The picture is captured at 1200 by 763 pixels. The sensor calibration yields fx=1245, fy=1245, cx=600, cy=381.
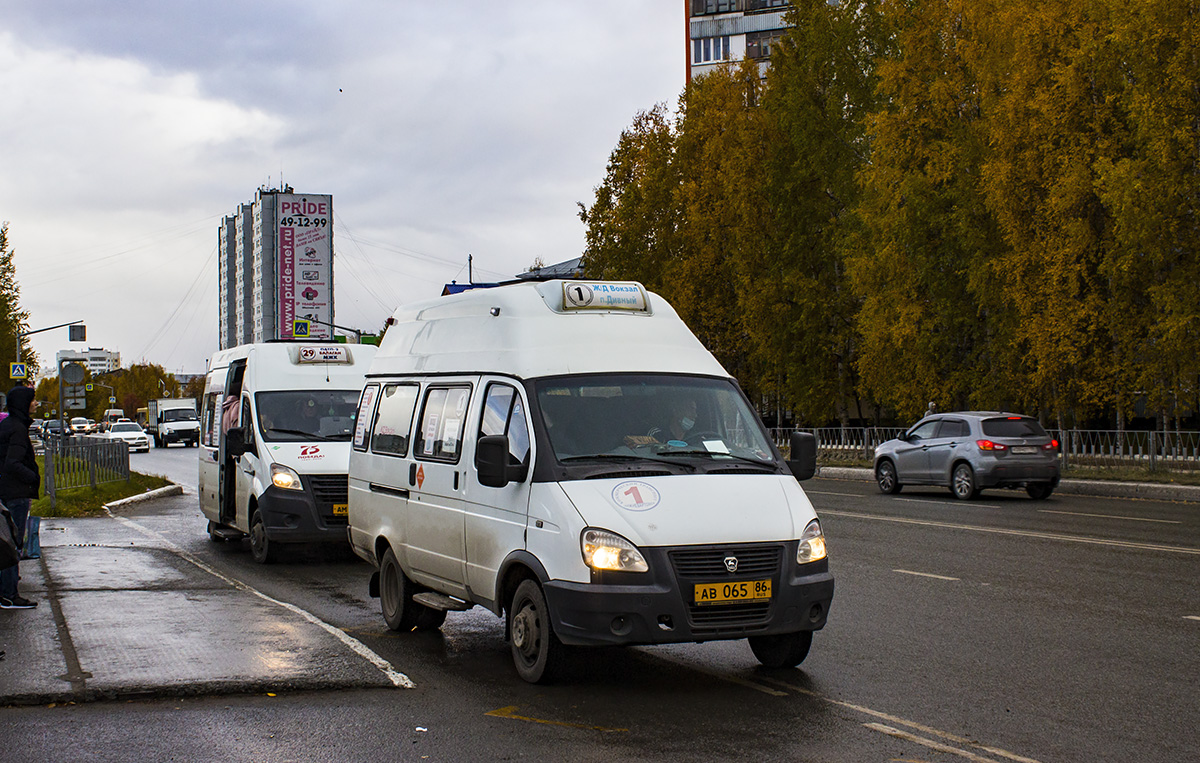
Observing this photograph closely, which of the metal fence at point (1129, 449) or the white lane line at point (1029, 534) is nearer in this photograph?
the white lane line at point (1029, 534)

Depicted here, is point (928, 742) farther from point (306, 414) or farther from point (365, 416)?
point (306, 414)

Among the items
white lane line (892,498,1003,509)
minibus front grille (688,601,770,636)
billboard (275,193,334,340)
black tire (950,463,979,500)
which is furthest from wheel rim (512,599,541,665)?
billboard (275,193,334,340)

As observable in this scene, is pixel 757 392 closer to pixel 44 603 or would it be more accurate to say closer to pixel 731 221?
pixel 731 221

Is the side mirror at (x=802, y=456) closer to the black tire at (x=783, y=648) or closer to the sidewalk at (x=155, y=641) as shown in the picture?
the black tire at (x=783, y=648)

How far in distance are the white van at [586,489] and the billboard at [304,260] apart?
361 feet

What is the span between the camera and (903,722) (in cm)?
644

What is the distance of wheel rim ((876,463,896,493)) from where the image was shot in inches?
981

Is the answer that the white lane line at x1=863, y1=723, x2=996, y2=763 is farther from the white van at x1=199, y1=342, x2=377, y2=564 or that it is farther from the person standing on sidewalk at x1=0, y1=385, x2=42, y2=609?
the white van at x1=199, y1=342, x2=377, y2=564

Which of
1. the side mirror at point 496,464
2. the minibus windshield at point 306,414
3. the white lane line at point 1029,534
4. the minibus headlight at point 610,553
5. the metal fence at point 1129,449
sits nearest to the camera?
the minibus headlight at point 610,553

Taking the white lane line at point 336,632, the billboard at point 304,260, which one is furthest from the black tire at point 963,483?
the billboard at point 304,260

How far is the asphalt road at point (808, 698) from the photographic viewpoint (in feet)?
19.7

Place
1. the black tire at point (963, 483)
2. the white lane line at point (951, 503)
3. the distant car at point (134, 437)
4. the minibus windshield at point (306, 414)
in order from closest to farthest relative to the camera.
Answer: the minibus windshield at point (306, 414) < the white lane line at point (951, 503) < the black tire at point (963, 483) < the distant car at point (134, 437)

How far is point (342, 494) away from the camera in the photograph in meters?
14.0

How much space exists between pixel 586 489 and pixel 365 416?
3969 millimetres
